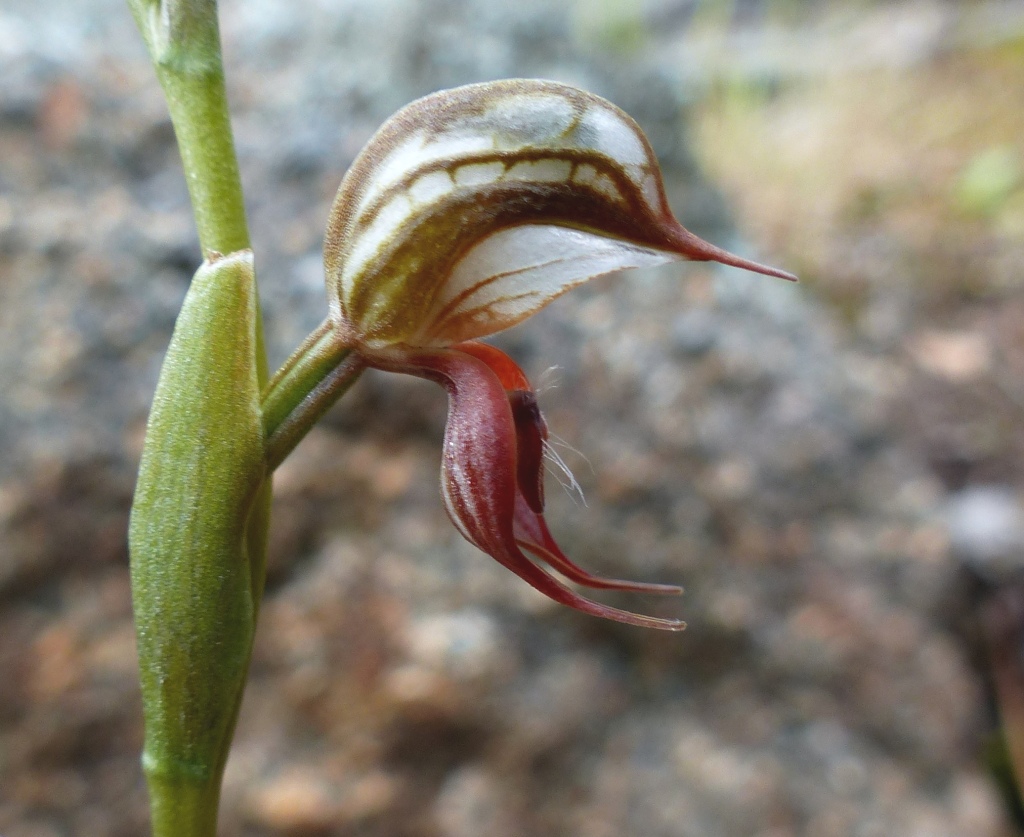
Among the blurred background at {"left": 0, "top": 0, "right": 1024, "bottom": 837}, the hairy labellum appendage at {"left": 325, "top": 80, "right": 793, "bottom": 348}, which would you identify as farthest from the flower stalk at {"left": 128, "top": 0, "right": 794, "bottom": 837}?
the blurred background at {"left": 0, "top": 0, "right": 1024, "bottom": 837}

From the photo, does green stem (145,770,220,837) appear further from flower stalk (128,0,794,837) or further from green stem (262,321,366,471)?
green stem (262,321,366,471)

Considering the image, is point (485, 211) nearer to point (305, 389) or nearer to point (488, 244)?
point (488, 244)

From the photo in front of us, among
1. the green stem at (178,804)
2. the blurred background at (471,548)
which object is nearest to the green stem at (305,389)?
the green stem at (178,804)

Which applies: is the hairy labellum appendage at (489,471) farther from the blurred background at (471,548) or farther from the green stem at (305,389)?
the blurred background at (471,548)

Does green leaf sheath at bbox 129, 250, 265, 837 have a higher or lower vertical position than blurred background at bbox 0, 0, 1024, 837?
higher

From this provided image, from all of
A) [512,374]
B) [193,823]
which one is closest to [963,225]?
[512,374]

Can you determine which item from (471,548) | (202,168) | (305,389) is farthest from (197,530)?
(471,548)

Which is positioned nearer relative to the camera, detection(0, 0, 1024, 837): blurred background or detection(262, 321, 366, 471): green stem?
detection(262, 321, 366, 471): green stem
